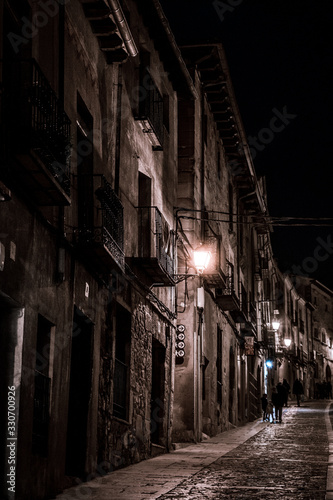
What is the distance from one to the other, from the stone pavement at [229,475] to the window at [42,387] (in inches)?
28.6

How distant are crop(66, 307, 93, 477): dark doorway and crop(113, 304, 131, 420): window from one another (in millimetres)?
1879

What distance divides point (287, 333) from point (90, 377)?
48.6 metres

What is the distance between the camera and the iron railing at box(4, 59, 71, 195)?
7.94 metres

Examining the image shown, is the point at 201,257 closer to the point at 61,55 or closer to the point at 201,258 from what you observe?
the point at 201,258

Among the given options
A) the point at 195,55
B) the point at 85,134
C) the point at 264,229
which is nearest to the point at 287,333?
the point at 264,229

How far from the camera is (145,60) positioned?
53.6 feet

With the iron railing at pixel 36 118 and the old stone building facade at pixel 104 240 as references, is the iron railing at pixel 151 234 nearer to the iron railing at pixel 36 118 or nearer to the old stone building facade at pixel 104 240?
the old stone building facade at pixel 104 240

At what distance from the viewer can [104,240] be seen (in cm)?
1113

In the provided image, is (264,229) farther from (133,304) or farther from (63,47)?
(63,47)

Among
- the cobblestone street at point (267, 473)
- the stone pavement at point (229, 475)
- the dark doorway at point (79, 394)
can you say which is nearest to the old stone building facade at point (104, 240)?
the dark doorway at point (79, 394)

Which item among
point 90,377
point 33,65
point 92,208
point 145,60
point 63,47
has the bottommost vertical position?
point 90,377

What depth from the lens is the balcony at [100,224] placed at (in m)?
11.0

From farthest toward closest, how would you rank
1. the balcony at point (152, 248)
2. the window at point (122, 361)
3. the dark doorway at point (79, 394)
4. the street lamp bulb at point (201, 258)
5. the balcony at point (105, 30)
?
the street lamp bulb at point (201, 258) < the balcony at point (152, 248) < the window at point (122, 361) < the balcony at point (105, 30) < the dark doorway at point (79, 394)

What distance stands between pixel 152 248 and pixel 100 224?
356 cm
